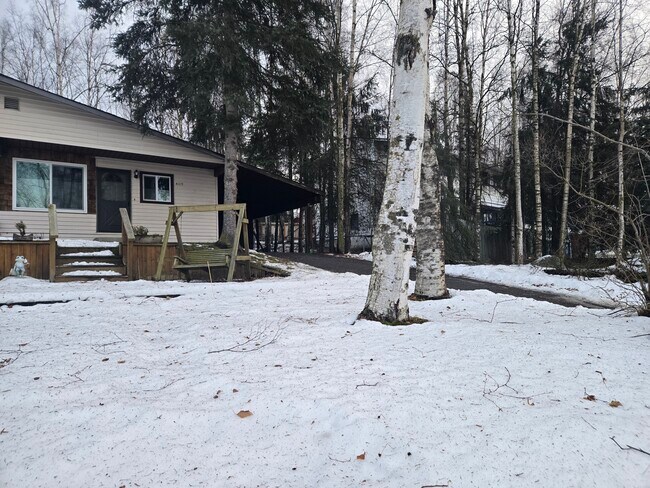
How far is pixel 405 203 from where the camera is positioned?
13.8ft

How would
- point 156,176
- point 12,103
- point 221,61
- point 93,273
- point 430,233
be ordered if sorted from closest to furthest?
point 430,233, point 93,273, point 221,61, point 12,103, point 156,176

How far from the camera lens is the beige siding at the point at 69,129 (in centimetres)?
1041

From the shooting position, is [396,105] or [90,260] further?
[90,260]

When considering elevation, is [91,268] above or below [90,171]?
below

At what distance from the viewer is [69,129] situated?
11.1m

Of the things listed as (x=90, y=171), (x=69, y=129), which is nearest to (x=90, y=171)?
(x=90, y=171)

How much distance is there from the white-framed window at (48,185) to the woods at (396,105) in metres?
2.60

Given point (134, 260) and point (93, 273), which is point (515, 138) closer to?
point (134, 260)

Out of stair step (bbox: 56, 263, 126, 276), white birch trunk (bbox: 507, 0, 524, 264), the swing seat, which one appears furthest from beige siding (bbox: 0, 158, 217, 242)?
white birch trunk (bbox: 507, 0, 524, 264)

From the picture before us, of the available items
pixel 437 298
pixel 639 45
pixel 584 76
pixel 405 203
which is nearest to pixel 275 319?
pixel 405 203

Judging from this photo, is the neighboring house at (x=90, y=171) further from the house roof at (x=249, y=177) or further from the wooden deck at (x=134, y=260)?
the wooden deck at (x=134, y=260)

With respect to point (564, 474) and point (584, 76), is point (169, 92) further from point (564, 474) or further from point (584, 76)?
point (584, 76)

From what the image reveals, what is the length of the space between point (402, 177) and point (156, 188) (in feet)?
36.4

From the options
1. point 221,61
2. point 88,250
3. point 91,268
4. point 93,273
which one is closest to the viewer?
point 93,273
